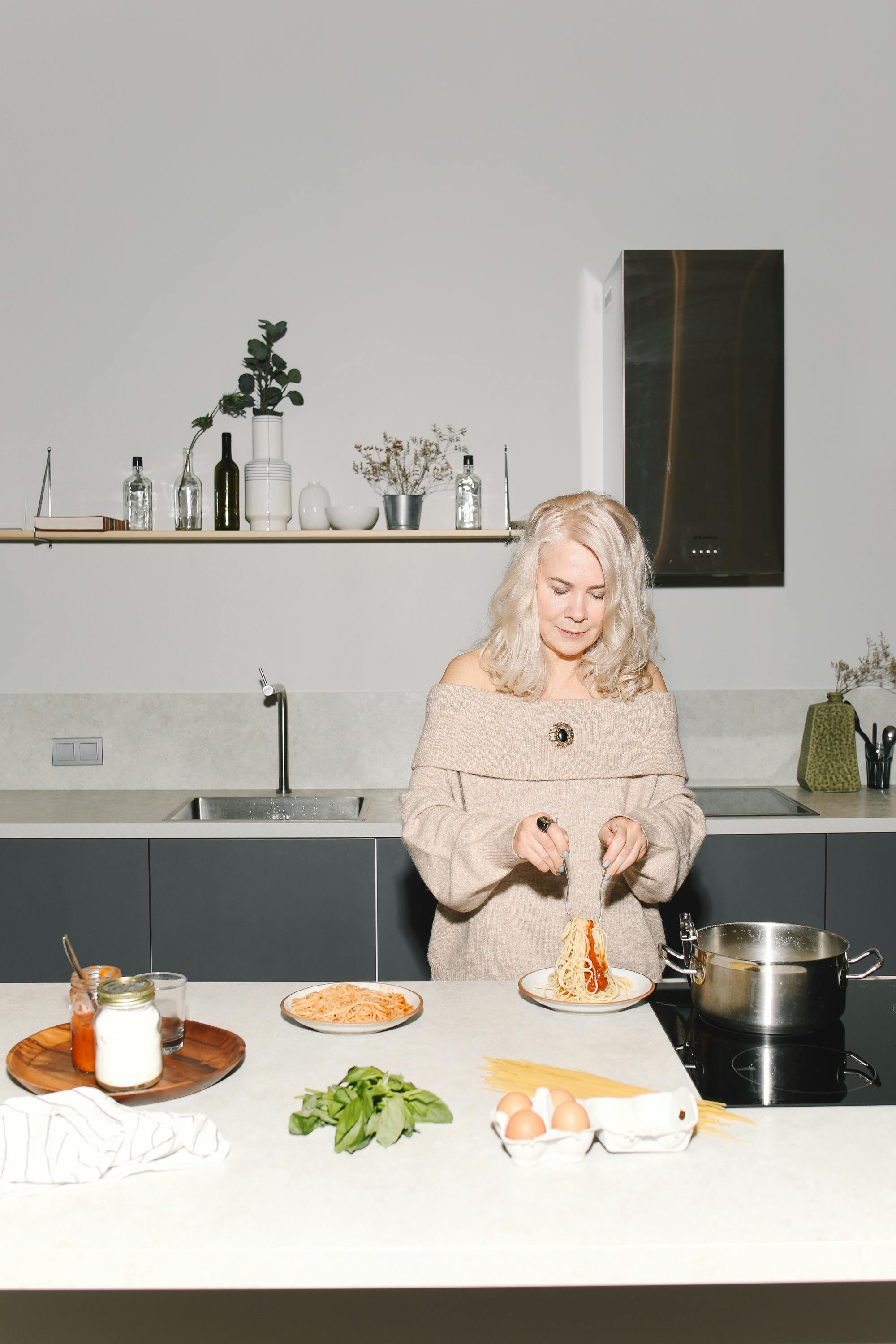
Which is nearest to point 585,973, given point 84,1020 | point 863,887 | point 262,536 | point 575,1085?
point 575,1085

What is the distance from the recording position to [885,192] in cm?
341

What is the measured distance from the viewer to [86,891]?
9.12 ft

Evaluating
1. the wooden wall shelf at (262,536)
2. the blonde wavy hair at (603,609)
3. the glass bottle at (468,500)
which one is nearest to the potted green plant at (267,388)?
the wooden wall shelf at (262,536)

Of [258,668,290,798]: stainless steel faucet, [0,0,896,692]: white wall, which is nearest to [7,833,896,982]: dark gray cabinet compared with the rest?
[258,668,290,798]: stainless steel faucet

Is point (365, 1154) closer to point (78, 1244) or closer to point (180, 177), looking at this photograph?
point (78, 1244)

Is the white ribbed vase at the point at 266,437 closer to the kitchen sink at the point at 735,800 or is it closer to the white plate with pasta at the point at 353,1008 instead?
the kitchen sink at the point at 735,800

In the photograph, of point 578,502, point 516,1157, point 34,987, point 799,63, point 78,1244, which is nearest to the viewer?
point 78,1244

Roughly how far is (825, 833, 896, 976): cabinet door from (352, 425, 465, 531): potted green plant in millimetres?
1521

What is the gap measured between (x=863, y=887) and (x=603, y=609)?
1.26 metres

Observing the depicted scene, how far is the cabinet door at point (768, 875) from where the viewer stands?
110 inches

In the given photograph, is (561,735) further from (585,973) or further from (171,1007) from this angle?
(171,1007)

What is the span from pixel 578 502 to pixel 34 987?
4.02 feet

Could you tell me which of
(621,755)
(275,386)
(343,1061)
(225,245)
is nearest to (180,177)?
(225,245)

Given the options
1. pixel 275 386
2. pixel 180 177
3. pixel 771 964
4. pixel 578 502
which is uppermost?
pixel 180 177
